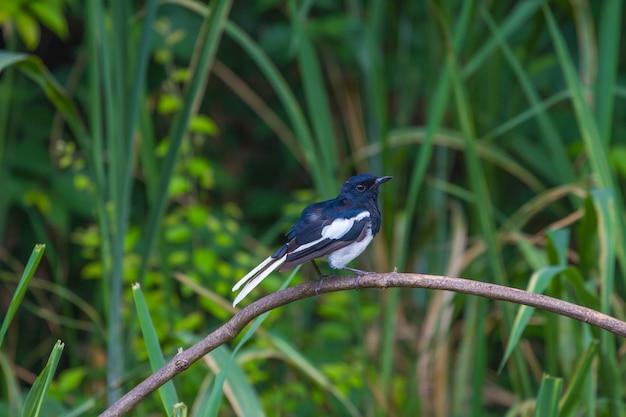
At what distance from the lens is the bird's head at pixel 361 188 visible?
1.95m

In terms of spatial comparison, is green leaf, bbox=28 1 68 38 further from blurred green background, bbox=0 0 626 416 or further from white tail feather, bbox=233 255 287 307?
white tail feather, bbox=233 255 287 307

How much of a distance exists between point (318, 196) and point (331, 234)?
60.2 inches

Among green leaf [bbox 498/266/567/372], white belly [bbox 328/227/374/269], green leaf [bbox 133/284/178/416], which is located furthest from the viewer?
white belly [bbox 328/227/374/269]

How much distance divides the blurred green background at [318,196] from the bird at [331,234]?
0.23 meters

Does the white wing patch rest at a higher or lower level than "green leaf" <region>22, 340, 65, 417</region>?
higher

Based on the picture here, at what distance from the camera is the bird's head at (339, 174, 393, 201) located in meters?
1.95

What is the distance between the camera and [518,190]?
13.3ft

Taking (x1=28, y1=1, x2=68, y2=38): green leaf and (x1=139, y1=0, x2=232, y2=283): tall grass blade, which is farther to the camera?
(x1=28, y1=1, x2=68, y2=38): green leaf

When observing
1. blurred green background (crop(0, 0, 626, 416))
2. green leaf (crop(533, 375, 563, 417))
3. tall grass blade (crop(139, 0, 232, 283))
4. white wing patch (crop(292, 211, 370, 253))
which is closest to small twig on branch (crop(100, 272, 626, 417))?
blurred green background (crop(0, 0, 626, 416))

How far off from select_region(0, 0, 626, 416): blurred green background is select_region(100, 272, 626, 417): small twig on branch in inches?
2.8

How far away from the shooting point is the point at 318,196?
3.25 metres

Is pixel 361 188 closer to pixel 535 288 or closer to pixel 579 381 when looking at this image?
pixel 535 288

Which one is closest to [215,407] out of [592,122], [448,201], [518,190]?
[592,122]

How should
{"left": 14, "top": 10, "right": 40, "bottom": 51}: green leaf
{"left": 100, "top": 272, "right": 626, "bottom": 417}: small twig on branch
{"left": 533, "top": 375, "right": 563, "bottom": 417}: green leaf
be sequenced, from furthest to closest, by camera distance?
{"left": 14, "top": 10, "right": 40, "bottom": 51}: green leaf → {"left": 533, "top": 375, "right": 563, "bottom": 417}: green leaf → {"left": 100, "top": 272, "right": 626, "bottom": 417}: small twig on branch
